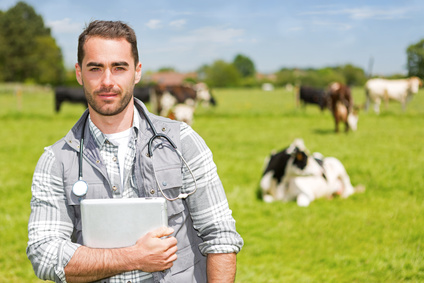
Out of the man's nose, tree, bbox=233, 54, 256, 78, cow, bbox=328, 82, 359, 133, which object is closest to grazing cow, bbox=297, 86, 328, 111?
cow, bbox=328, 82, 359, 133

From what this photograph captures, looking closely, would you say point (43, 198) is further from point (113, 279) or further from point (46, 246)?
point (113, 279)

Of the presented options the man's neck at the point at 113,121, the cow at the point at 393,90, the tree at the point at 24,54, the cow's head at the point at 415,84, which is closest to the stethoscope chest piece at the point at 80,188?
the man's neck at the point at 113,121

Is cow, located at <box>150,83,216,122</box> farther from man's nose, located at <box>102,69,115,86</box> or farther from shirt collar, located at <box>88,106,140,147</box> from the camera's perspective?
man's nose, located at <box>102,69,115,86</box>

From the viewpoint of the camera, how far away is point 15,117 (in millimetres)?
18906

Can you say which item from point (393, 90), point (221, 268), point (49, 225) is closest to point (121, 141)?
point (49, 225)

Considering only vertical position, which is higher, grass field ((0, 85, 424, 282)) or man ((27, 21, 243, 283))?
man ((27, 21, 243, 283))

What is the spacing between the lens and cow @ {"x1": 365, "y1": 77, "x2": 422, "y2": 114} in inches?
956

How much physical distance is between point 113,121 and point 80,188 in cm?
39

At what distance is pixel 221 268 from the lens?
1.97m

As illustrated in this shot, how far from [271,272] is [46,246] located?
3132 mm

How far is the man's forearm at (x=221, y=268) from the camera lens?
1961 mm

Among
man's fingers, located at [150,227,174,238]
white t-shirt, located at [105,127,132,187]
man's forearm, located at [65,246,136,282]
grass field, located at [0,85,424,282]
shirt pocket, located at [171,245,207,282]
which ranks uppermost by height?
white t-shirt, located at [105,127,132,187]

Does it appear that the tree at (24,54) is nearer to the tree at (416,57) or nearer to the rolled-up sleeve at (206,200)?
the tree at (416,57)

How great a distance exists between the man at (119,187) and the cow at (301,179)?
4.66 meters
